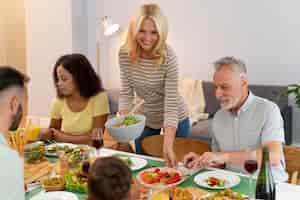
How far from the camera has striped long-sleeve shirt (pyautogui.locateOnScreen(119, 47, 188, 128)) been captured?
2482mm

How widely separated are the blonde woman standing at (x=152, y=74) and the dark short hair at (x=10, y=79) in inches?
37.7

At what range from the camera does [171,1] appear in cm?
514

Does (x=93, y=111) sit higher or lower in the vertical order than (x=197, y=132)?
higher

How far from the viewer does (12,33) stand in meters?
5.82

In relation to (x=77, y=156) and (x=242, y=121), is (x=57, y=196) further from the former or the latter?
(x=242, y=121)

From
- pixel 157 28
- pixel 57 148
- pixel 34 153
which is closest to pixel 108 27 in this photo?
pixel 157 28

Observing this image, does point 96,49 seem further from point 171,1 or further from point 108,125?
point 108,125

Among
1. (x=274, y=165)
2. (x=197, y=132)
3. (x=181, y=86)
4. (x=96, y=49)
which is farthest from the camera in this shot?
(x=96, y=49)

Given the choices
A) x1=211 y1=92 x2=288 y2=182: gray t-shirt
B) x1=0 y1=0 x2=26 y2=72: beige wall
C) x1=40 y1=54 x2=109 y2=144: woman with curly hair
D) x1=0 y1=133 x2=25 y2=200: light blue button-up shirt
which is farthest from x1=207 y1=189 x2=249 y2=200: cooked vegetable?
x1=0 y1=0 x2=26 y2=72: beige wall

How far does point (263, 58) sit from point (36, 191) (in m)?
3.46

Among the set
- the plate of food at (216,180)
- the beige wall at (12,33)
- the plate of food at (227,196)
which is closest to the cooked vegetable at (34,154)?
the plate of food at (216,180)

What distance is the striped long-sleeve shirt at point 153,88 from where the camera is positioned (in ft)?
8.14

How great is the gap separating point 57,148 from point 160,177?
74cm

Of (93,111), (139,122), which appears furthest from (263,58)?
(139,122)
